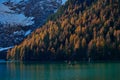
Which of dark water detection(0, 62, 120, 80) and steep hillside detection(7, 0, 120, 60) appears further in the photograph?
steep hillside detection(7, 0, 120, 60)

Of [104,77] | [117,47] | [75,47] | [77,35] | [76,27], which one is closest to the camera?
[104,77]

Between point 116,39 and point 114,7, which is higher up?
point 114,7

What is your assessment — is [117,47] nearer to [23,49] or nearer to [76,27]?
[76,27]

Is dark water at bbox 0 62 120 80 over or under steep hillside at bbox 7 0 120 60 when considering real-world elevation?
under

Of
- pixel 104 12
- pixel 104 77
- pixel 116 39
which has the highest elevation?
pixel 104 12

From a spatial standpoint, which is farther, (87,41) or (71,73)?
(87,41)

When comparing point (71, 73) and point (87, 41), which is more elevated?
point (87, 41)

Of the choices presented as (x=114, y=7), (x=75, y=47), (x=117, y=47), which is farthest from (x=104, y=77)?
(x=114, y=7)

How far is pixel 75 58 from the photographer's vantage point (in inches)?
6693

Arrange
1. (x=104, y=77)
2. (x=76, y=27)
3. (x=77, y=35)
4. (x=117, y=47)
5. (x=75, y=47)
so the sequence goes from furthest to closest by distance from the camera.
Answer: (x=76, y=27) < (x=77, y=35) < (x=75, y=47) < (x=117, y=47) < (x=104, y=77)

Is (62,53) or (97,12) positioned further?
(97,12)

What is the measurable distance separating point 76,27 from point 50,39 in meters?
13.0

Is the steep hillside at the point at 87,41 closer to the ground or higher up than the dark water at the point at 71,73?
higher up

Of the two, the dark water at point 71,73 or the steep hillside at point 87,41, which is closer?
the dark water at point 71,73
